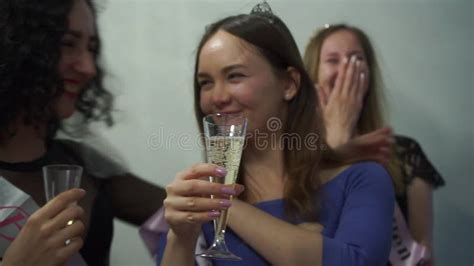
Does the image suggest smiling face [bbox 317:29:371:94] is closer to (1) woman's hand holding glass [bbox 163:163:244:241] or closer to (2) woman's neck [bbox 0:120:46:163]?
(1) woman's hand holding glass [bbox 163:163:244:241]

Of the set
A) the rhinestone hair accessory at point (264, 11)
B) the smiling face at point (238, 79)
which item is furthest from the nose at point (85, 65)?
the rhinestone hair accessory at point (264, 11)

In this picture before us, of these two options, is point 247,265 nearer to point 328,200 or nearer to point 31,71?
point 328,200

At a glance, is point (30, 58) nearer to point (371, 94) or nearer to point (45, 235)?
point (45, 235)

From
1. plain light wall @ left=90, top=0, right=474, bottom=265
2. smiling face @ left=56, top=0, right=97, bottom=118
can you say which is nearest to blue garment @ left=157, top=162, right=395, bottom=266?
plain light wall @ left=90, top=0, right=474, bottom=265

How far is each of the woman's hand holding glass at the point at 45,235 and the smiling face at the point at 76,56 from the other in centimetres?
28

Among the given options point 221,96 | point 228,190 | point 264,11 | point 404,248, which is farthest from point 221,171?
point 404,248

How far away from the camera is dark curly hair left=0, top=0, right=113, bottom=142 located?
103 centimetres

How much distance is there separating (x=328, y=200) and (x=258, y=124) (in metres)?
0.20

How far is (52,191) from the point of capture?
2.99 ft

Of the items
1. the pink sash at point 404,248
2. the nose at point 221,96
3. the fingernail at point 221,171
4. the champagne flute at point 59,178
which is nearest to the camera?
the fingernail at point 221,171

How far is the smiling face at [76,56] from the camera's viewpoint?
1.09m

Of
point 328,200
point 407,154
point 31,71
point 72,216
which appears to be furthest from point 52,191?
point 407,154

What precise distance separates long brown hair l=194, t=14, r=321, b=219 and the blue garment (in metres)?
0.03

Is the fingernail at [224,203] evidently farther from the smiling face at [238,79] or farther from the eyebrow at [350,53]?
the eyebrow at [350,53]
